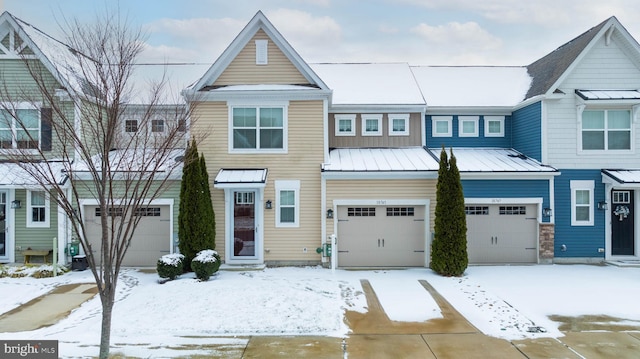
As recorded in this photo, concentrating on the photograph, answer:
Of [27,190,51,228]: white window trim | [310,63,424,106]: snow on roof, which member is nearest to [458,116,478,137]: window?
[310,63,424,106]: snow on roof

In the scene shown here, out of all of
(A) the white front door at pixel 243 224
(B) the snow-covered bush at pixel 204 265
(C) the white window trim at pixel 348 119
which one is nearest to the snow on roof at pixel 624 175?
(C) the white window trim at pixel 348 119

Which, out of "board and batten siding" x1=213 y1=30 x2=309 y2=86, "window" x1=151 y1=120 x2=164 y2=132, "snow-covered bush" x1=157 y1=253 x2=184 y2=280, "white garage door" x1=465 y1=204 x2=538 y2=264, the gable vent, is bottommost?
"snow-covered bush" x1=157 y1=253 x2=184 y2=280

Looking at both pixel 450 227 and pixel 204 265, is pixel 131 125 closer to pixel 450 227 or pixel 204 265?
pixel 204 265

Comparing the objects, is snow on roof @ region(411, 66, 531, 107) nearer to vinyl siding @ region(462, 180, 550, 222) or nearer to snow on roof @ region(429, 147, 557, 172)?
snow on roof @ region(429, 147, 557, 172)

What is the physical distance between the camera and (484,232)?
48.8 feet

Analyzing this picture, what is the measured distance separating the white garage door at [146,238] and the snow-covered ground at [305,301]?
0.98 m

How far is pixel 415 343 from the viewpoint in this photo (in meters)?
7.89

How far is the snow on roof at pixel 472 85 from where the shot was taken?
17.4m

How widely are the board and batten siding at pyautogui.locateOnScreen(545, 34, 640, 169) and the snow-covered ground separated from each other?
12.9 ft

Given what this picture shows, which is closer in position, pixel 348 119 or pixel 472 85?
pixel 348 119

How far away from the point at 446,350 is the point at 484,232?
8.26m

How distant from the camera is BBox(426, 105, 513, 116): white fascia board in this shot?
56.1 feet

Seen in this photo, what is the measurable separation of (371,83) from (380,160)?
4.51 meters

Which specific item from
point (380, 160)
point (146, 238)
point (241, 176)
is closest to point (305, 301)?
point (241, 176)
